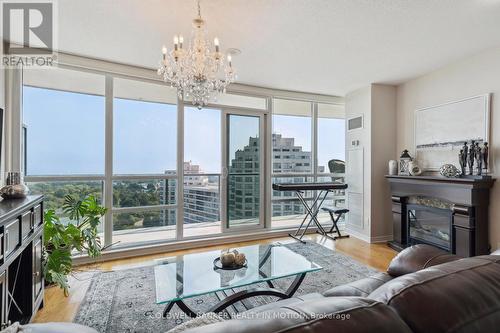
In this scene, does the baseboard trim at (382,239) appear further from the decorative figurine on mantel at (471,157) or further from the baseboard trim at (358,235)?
the decorative figurine on mantel at (471,157)

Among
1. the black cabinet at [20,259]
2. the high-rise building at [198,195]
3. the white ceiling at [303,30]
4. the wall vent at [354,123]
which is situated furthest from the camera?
the wall vent at [354,123]

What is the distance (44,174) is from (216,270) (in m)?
2.48

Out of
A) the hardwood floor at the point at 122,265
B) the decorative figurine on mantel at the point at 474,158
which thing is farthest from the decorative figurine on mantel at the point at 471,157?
the hardwood floor at the point at 122,265

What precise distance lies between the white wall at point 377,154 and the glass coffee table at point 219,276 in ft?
7.45

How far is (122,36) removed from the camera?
2.63 meters

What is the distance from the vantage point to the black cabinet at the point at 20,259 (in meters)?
1.49

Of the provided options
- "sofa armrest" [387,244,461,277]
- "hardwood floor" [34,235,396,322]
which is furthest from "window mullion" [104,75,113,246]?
"sofa armrest" [387,244,461,277]

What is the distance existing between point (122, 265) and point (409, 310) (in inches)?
129

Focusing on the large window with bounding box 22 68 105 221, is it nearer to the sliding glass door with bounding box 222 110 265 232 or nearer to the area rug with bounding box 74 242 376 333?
the area rug with bounding box 74 242 376 333

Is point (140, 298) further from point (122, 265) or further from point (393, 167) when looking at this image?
point (393, 167)

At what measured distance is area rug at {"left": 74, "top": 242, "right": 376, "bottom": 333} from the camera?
199 cm

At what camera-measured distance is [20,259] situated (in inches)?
75.9

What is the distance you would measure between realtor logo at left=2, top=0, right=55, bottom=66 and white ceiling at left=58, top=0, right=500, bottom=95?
13 cm

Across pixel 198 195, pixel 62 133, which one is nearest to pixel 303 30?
pixel 198 195
